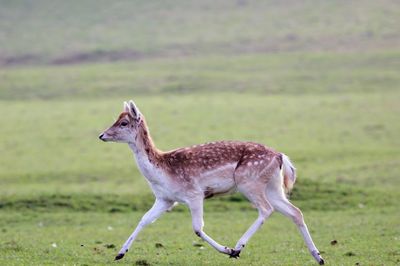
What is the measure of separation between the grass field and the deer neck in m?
1.25

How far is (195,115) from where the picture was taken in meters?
38.0

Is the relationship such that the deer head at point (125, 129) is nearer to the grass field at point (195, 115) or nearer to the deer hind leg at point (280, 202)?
the grass field at point (195, 115)

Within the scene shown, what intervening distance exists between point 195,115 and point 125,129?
2558 centimetres

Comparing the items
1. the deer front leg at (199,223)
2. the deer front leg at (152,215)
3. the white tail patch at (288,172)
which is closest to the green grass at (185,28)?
the white tail patch at (288,172)

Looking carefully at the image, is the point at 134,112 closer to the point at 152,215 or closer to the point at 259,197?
the point at 152,215

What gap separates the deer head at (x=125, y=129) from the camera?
40.9 ft

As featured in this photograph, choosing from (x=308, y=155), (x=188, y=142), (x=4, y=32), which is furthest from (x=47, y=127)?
(x=4, y=32)

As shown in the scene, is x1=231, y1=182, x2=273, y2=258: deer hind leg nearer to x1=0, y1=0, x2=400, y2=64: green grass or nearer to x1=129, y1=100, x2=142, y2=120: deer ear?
x1=129, y1=100, x2=142, y2=120: deer ear

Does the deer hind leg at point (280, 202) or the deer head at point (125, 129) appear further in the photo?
the deer head at point (125, 129)

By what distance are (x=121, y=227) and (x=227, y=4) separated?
5781 centimetres

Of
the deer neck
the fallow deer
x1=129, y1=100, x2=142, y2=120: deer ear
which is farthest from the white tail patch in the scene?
x1=129, y1=100, x2=142, y2=120: deer ear

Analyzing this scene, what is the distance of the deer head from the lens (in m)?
12.5

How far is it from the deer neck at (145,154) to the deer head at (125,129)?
64 millimetres

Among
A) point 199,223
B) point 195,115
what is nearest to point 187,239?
point 199,223
